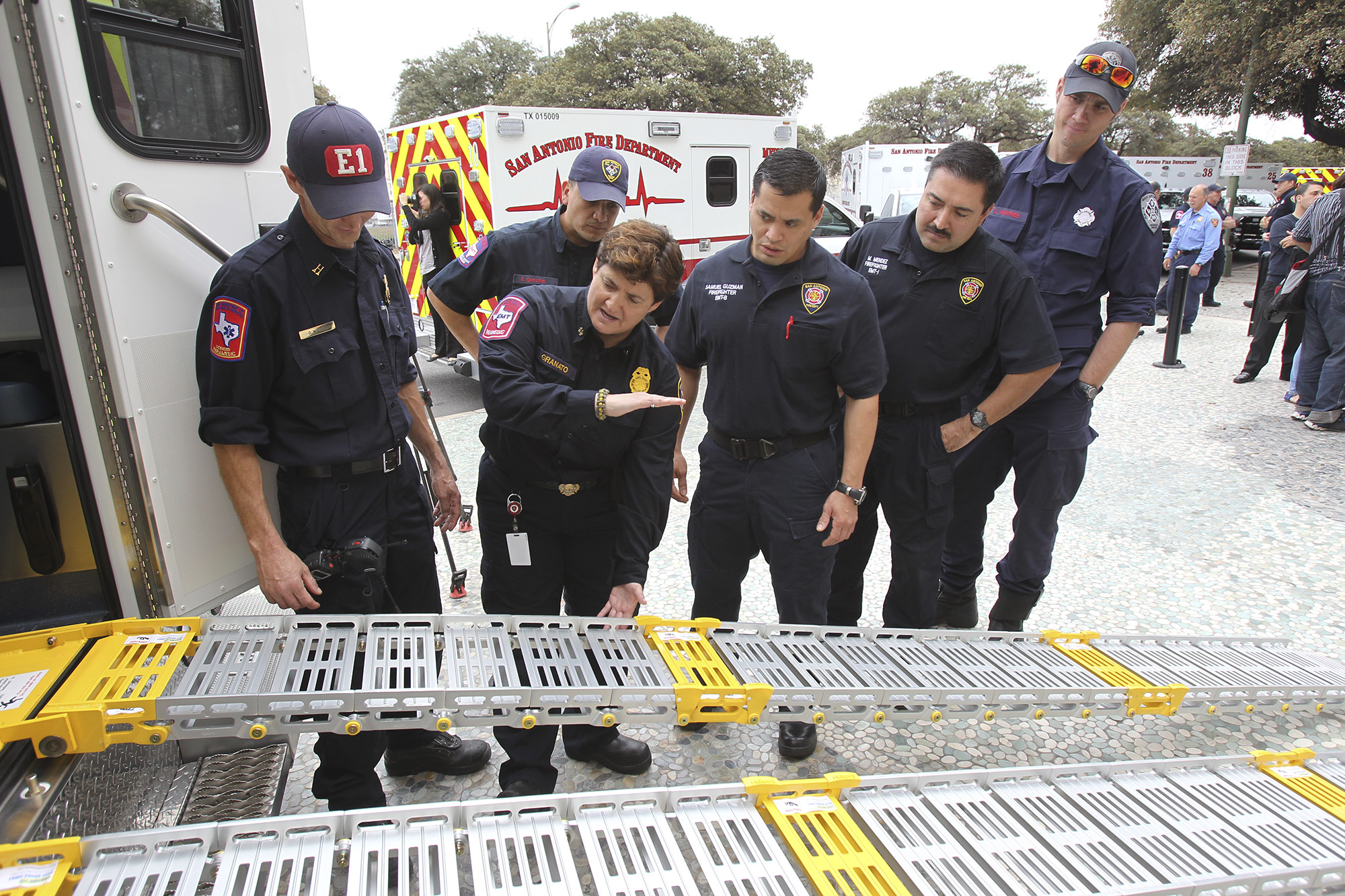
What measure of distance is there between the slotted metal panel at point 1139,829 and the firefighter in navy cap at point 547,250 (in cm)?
213

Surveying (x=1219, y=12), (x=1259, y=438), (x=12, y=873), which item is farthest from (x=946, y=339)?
(x=1219, y=12)

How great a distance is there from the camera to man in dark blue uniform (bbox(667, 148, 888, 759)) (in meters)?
2.32

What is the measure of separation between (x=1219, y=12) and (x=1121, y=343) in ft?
85.2

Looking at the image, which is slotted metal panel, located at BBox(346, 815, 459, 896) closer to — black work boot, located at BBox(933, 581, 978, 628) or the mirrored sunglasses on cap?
black work boot, located at BBox(933, 581, 978, 628)

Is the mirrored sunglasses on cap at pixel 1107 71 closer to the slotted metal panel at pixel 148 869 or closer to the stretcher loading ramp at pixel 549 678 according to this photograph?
the stretcher loading ramp at pixel 549 678

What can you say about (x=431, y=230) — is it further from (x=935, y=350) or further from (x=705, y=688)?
(x=705, y=688)

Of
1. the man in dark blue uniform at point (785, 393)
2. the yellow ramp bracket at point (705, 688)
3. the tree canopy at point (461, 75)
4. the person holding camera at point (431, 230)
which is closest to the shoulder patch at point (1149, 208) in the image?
the man in dark blue uniform at point (785, 393)

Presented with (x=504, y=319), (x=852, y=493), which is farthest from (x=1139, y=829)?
(x=504, y=319)

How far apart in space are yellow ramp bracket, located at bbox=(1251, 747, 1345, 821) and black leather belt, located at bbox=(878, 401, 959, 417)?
1302 mm

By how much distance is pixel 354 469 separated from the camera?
6.55 feet

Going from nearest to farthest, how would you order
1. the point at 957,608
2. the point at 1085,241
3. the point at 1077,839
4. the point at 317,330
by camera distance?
the point at 1077,839 → the point at 317,330 → the point at 1085,241 → the point at 957,608

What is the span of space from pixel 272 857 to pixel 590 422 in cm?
110

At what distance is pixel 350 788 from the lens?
2.01 meters

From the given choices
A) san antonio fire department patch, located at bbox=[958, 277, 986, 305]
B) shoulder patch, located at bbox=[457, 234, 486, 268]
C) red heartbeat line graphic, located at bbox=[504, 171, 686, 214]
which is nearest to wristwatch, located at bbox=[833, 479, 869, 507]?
san antonio fire department patch, located at bbox=[958, 277, 986, 305]
